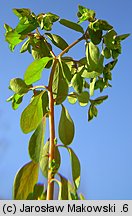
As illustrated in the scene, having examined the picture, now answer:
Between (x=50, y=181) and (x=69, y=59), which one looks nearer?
(x=50, y=181)

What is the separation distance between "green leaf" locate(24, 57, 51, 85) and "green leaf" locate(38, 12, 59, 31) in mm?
72

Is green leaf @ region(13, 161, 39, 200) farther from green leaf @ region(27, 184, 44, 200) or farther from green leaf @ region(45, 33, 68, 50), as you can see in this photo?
green leaf @ region(45, 33, 68, 50)

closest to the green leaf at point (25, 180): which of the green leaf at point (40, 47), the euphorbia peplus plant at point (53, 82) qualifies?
the euphorbia peplus plant at point (53, 82)

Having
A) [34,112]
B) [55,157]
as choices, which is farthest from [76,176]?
[34,112]

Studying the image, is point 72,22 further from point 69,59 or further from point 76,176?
point 76,176

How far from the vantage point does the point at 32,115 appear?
2.77 ft

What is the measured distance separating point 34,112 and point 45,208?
0.74 ft

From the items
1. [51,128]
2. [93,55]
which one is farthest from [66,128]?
[93,55]

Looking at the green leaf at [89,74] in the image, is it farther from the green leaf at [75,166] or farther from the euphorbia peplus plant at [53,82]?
the green leaf at [75,166]

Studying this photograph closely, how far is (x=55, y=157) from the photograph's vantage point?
2.68 ft

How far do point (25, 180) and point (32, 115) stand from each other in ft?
0.48

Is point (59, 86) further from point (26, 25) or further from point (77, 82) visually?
point (26, 25)

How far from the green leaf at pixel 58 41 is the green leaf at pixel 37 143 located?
0.18 meters

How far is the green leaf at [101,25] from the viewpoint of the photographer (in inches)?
30.5
